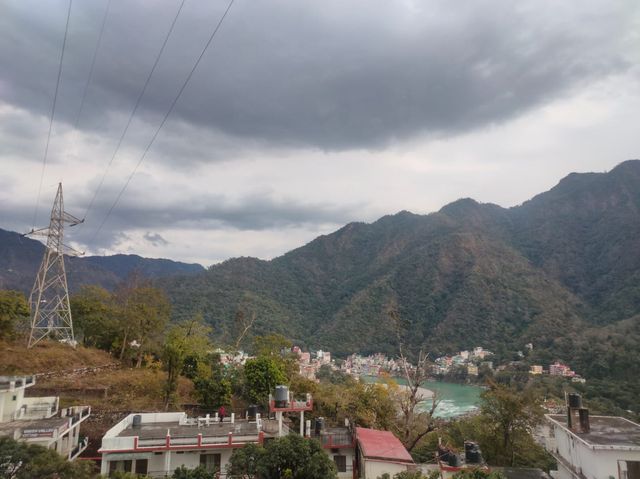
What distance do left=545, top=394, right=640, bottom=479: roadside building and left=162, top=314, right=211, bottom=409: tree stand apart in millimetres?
16968

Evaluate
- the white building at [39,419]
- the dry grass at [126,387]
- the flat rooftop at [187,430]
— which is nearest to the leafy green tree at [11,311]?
the dry grass at [126,387]

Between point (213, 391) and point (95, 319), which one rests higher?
point (95, 319)

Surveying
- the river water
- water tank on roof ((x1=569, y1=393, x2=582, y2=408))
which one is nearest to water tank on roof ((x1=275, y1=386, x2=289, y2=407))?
water tank on roof ((x1=569, y1=393, x2=582, y2=408))

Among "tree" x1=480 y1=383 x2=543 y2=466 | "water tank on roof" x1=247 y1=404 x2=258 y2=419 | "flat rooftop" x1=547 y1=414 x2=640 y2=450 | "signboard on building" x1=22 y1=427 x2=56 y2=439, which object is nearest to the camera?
"flat rooftop" x1=547 y1=414 x2=640 y2=450

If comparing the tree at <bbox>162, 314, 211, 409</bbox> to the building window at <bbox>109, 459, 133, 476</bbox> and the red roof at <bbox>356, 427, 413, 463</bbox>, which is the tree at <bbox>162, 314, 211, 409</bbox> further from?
the red roof at <bbox>356, 427, 413, 463</bbox>

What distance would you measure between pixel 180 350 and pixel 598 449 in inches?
719

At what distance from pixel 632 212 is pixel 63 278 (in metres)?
137

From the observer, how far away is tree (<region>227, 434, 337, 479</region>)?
33.1 ft

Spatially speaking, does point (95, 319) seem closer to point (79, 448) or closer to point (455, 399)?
point (79, 448)

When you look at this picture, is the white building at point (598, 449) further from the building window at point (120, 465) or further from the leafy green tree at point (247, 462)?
the building window at point (120, 465)

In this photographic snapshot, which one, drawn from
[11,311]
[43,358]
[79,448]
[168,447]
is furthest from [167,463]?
[11,311]

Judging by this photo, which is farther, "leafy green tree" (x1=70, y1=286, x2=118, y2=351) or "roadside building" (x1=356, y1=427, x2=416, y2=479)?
"leafy green tree" (x1=70, y1=286, x2=118, y2=351)

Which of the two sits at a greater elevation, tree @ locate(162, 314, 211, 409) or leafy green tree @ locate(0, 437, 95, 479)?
tree @ locate(162, 314, 211, 409)

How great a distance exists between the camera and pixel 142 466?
1519 cm
